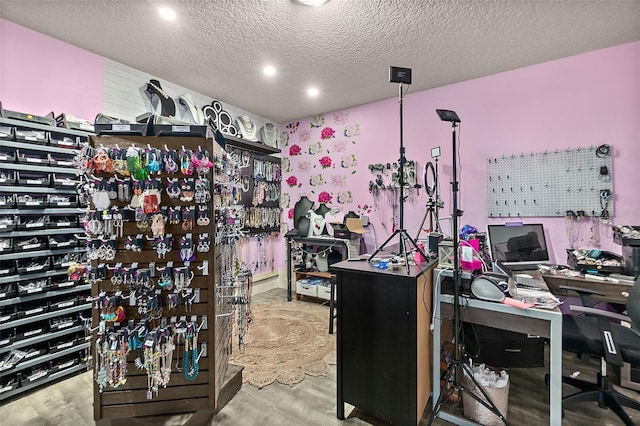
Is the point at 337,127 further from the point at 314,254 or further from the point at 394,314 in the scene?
the point at 394,314

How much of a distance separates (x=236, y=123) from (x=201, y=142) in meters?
2.76

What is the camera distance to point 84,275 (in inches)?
62.5

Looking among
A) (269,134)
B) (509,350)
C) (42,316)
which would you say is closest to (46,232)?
(42,316)

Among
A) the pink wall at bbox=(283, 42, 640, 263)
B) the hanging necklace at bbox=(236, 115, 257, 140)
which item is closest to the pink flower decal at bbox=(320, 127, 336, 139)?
the pink wall at bbox=(283, 42, 640, 263)

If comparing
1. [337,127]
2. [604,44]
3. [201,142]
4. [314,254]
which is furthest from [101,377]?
[604,44]

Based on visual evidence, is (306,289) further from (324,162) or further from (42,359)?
(42,359)

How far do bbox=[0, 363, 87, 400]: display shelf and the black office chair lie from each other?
3.63 meters

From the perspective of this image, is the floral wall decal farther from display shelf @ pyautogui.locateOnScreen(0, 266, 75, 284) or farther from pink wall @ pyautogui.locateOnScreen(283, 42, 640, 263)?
display shelf @ pyautogui.locateOnScreen(0, 266, 75, 284)

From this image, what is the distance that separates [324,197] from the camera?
14.9 ft

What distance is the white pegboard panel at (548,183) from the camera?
2.73 meters

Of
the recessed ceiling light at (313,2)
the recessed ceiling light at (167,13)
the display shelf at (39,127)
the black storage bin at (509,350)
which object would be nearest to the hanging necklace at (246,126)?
the recessed ceiling light at (167,13)

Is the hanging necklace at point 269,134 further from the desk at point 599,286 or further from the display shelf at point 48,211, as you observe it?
the desk at point 599,286

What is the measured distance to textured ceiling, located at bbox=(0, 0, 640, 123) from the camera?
212 cm

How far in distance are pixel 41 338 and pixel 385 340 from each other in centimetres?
260
